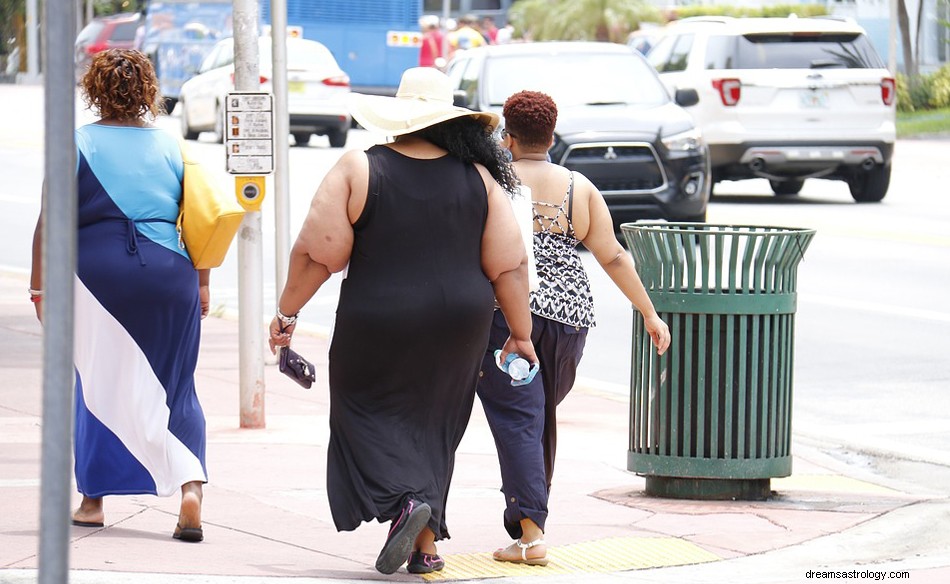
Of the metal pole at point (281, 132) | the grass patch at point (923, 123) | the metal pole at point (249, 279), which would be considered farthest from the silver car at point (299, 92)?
the metal pole at point (249, 279)

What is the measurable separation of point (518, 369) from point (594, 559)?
0.79 m

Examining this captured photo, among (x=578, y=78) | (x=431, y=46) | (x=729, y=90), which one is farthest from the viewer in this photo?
(x=431, y=46)

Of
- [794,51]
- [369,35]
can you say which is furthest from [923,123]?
[794,51]

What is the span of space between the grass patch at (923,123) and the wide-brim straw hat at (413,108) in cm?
2547

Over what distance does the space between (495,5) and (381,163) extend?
152 ft

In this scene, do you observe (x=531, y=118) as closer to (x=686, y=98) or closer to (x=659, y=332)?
(x=659, y=332)

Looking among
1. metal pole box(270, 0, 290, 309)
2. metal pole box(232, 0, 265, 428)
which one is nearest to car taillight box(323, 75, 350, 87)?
metal pole box(270, 0, 290, 309)

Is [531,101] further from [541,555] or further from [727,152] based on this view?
[727,152]

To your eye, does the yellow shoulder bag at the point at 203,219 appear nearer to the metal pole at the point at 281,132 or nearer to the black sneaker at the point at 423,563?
the black sneaker at the point at 423,563

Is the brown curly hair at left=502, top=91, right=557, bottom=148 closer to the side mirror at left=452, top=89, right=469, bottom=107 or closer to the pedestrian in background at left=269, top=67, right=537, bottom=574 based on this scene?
the pedestrian in background at left=269, top=67, right=537, bottom=574

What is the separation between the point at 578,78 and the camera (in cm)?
1612

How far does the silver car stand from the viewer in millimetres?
24984

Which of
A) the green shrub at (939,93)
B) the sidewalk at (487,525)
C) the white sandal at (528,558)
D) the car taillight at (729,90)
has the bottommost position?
the green shrub at (939,93)

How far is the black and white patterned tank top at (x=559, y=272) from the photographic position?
5.91 m
